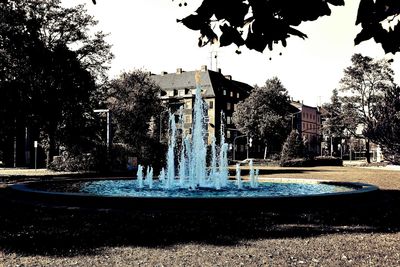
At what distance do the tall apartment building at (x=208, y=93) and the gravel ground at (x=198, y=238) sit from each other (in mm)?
71560

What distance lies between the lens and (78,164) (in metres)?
34.4

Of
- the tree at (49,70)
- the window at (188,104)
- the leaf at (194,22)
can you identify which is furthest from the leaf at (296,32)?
the window at (188,104)

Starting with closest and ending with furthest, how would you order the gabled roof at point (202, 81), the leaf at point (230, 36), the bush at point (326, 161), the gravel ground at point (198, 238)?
the leaf at point (230, 36), the gravel ground at point (198, 238), the bush at point (326, 161), the gabled roof at point (202, 81)

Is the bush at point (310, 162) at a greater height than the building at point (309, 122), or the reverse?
the building at point (309, 122)

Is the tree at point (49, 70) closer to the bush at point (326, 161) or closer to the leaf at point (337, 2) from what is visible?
the bush at point (326, 161)

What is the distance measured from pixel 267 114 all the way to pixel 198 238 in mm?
62197

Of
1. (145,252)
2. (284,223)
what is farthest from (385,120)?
(145,252)

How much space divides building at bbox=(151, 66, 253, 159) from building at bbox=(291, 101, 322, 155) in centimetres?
3117

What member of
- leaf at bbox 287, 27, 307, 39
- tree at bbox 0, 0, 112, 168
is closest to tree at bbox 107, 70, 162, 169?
tree at bbox 0, 0, 112, 168

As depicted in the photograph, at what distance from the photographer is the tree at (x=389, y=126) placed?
1527 inches

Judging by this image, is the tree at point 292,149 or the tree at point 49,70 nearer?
the tree at point 49,70

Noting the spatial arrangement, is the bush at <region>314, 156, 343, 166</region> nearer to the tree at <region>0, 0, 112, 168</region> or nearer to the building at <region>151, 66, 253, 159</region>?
the tree at <region>0, 0, 112, 168</region>

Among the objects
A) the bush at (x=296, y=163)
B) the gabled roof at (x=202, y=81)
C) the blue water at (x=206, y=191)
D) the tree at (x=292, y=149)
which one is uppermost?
the gabled roof at (x=202, y=81)

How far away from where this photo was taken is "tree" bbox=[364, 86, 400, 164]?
3878 centimetres
